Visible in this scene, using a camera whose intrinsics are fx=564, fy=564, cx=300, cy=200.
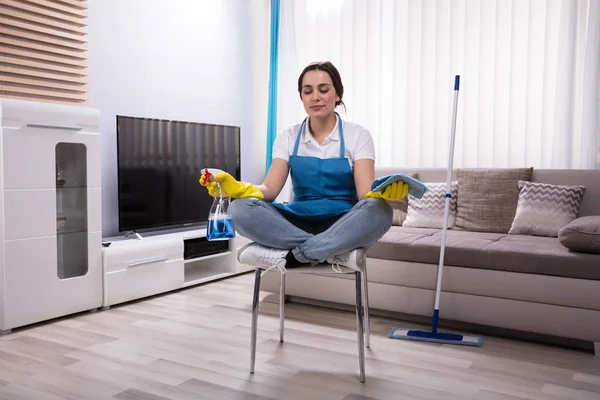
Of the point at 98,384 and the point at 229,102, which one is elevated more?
the point at 229,102

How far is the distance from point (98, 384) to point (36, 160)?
49.4 inches

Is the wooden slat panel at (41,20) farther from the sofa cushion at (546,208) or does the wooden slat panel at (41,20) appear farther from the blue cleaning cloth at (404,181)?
the sofa cushion at (546,208)

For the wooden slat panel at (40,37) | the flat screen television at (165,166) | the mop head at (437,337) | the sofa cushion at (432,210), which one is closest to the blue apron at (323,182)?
the mop head at (437,337)

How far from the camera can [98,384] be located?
6.79 feet

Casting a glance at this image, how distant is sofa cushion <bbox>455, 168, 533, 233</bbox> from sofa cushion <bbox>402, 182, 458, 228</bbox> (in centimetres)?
5

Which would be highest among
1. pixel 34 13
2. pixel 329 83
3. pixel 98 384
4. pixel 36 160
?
pixel 34 13

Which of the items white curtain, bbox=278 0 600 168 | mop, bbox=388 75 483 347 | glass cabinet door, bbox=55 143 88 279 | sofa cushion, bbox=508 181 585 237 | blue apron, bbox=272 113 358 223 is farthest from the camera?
white curtain, bbox=278 0 600 168

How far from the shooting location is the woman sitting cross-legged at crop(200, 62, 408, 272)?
2002 mm

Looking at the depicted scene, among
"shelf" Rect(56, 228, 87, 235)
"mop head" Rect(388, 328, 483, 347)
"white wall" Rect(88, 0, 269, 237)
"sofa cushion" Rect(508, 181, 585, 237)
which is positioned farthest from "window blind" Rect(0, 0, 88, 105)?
"sofa cushion" Rect(508, 181, 585, 237)

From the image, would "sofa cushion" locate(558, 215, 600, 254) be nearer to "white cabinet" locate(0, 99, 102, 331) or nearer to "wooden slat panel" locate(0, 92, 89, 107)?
"white cabinet" locate(0, 99, 102, 331)

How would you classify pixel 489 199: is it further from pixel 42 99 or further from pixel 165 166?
pixel 42 99

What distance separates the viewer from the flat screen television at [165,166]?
3490 mm

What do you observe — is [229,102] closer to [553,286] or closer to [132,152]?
[132,152]

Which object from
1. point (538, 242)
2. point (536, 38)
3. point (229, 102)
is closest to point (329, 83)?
point (538, 242)
